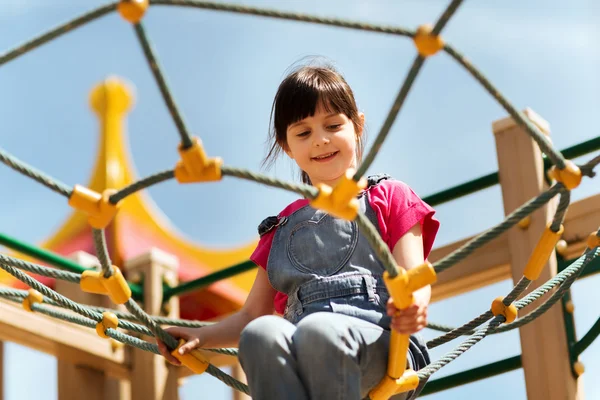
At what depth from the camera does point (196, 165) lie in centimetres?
147

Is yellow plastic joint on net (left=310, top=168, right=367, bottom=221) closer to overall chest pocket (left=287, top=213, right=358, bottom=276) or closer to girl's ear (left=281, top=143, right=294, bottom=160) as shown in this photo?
overall chest pocket (left=287, top=213, right=358, bottom=276)

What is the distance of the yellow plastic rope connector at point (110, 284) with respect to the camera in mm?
1770

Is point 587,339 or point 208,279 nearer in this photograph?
point 587,339

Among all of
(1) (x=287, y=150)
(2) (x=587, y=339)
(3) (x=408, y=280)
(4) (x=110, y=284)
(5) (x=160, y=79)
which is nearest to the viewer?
(5) (x=160, y=79)

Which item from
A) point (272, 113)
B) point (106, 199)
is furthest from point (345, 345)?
point (272, 113)

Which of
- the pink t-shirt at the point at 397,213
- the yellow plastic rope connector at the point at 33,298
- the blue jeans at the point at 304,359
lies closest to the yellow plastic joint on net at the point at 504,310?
the pink t-shirt at the point at 397,213

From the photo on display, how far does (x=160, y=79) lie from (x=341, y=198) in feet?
0.96

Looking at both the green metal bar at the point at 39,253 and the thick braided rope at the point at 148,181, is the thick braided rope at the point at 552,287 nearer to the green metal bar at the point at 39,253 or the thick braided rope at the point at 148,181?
the thick braided rope at the point at 148,181

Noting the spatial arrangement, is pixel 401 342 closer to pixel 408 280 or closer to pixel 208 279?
pixel 408 280

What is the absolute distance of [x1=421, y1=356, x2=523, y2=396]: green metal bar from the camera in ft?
8.27

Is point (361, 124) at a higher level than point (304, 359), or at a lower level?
higher

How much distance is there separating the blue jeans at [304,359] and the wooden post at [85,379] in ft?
5.04

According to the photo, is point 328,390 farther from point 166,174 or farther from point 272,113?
point 272,113

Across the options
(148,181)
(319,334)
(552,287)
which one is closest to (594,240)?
(552,287)
